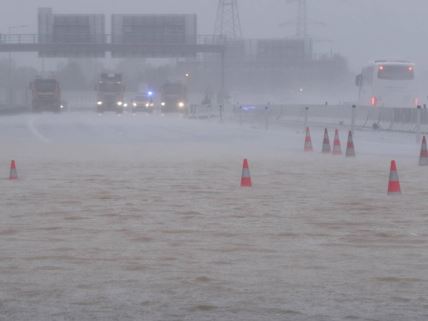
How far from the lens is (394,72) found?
62.6 metres

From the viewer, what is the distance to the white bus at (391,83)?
62.5 metres

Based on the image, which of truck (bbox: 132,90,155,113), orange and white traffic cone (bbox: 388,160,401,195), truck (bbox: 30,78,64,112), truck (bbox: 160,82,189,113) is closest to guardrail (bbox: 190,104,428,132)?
truck (bbox: 30,78,64,112)

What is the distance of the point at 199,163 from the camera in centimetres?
2512

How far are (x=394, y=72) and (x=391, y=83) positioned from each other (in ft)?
2.21

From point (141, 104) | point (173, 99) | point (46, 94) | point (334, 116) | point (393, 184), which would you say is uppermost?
point (393, 184)

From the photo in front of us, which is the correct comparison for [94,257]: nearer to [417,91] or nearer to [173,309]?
[173,309]

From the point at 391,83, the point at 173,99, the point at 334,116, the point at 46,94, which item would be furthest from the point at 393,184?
Result: the point at 173,99

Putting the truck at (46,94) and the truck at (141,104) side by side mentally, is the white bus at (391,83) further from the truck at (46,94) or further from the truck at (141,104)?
the truck at (141,104)

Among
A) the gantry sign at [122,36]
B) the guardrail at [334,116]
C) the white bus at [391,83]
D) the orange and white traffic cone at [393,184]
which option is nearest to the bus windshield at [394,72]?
the white bus at [391,83]

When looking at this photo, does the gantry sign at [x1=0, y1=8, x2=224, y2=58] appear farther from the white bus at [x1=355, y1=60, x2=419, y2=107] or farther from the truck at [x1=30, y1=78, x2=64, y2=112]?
the white bus at [x1=355, y1=60, x2=419, y2=107]

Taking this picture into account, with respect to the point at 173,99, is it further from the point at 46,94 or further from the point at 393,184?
the point at 393,184

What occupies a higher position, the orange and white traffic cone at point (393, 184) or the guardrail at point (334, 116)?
the orange and white traffic cone at point (393, 184)

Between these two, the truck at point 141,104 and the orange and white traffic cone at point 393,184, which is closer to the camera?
the orange and white traffic cone at point 393,184

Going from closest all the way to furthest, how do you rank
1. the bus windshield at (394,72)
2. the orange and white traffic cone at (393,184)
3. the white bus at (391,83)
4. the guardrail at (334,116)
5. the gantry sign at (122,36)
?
the orange and white traffic cone at (393,184)
the guardrail at (334,116)
the bus windshield at (394,72)
the white bus at (391,83)
the gantry sign at (122,36)
